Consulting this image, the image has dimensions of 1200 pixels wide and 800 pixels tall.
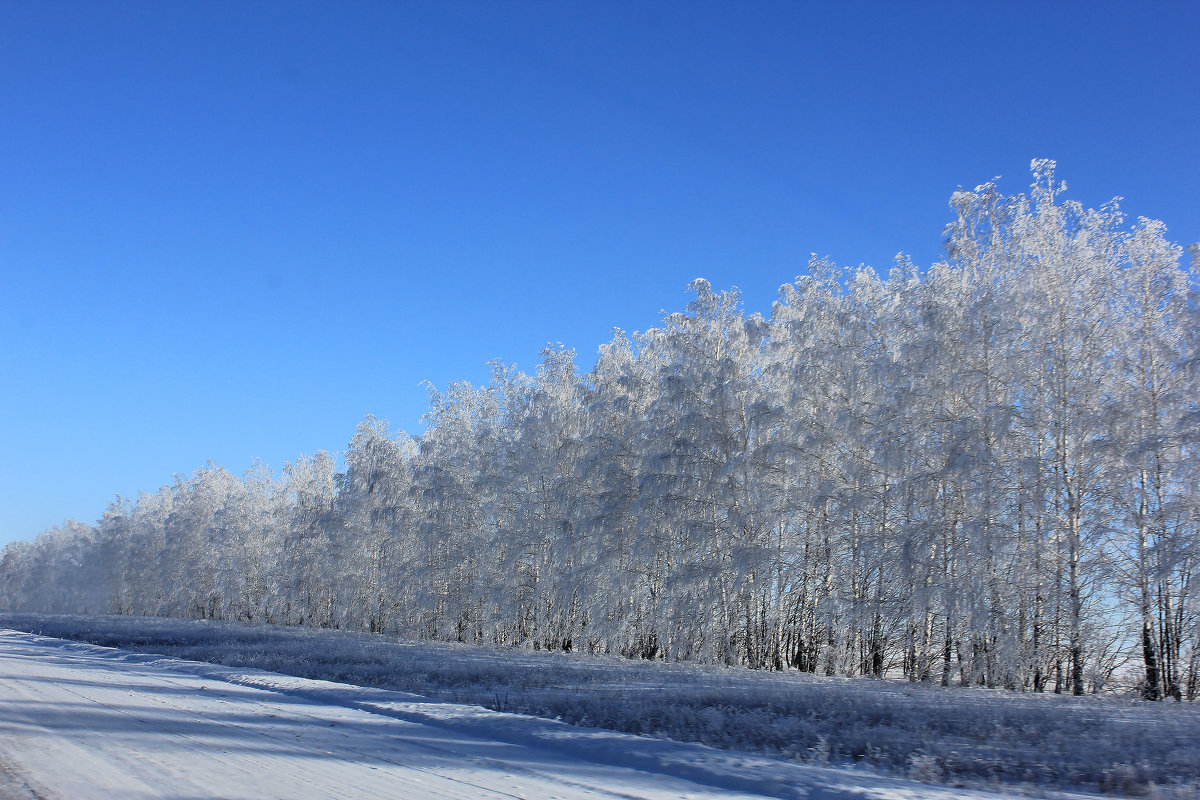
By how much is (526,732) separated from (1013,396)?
55.0 feet

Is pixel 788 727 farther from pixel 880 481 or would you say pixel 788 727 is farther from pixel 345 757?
pixel 880 481

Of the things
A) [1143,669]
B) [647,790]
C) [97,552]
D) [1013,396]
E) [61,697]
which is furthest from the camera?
[97,552]

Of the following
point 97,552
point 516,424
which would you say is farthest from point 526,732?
point 97,552

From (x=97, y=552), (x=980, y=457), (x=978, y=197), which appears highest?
(x=978, y=197)

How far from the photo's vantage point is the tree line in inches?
703

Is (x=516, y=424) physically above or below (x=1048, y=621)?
above

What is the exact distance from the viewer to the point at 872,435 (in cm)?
2123

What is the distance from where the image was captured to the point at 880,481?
22.5m

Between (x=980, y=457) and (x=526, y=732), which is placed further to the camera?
(x=980, y=457)

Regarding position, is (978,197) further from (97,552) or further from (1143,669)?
(97,552)

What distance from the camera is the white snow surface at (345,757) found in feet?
20.3

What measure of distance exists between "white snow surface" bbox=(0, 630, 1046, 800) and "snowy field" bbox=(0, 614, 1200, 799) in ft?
0.21

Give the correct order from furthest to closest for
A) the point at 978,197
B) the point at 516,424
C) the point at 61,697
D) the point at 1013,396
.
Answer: the point at 516,424, the point at 978,197, the point at 1013,396, the point at 61,697

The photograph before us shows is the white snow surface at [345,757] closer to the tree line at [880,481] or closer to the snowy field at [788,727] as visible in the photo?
the snowy field at [788,727]
